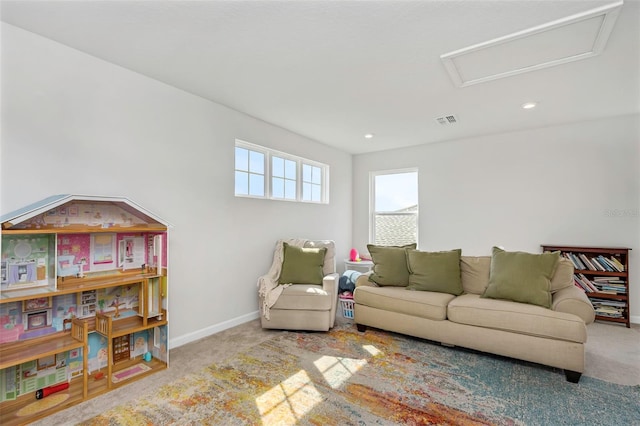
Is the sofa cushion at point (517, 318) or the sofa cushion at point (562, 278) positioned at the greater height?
the sofa cushion at point (562, 278)

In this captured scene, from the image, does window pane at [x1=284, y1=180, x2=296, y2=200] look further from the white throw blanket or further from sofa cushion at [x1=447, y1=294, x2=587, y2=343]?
sofa cushion at [x1=447, y1=294, x2=587, y2=343]

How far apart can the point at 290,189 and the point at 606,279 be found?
403cm

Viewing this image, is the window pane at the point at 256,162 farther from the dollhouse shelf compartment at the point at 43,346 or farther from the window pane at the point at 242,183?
the dollhouse shelf compartment at the point at 43,346

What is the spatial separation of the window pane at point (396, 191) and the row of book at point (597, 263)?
2229mm

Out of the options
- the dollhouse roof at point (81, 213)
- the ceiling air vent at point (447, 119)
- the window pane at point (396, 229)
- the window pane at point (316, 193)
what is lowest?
the window pane at point (396, 229)

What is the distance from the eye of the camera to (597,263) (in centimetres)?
377

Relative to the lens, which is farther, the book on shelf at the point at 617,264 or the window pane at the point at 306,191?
the window pane at the point at 306,191

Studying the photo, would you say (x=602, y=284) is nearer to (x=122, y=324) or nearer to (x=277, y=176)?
(x=277, y=176)

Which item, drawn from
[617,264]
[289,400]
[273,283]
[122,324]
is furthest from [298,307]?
[617,264]

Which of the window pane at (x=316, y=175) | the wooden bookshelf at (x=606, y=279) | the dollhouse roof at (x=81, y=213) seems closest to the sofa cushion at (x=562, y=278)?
the wooden bookshelf at (x=606, y=279)

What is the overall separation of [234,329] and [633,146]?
5.12m

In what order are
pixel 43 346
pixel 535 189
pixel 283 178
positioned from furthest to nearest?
pixel 283 178 → pixel 535 189 → pixel 43 346

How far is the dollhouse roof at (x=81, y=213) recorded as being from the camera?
1938 mm

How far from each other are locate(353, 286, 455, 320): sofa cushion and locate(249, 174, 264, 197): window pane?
1.70m
